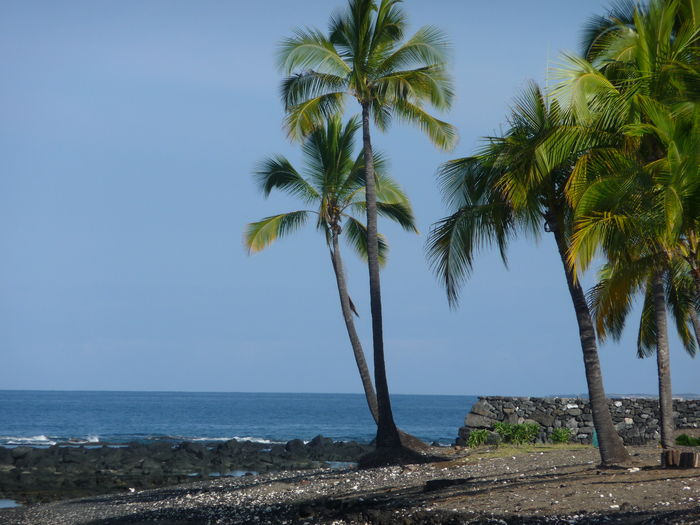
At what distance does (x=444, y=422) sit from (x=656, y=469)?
6821 centimetres

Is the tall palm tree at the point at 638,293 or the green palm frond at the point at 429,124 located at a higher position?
the green palm frond at the point at 429,124

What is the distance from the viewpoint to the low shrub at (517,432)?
66.3 feet

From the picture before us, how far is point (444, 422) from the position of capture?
78.7 meters

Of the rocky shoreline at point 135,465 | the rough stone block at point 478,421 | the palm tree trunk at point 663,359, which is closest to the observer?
the palm tree trunk at point 663,359

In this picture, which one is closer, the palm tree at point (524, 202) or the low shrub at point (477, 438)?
the palm tree at point (524, 202)

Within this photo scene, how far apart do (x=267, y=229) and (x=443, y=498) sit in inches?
476

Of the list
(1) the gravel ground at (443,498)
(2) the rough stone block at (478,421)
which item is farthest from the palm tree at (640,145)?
(2) the rough stone block at (478,421)

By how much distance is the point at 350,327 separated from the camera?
68.5 feet

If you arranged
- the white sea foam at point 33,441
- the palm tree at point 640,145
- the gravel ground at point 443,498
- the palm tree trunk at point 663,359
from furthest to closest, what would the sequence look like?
the white sea foam at point 33,441
the palm tree trunk at point 663,359
the palm tree at point 640,145
the gravel ground at point 443,498

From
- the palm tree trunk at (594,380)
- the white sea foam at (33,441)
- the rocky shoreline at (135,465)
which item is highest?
the palm tree trunk at (594,380)

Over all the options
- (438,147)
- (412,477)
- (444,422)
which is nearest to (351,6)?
(438,147)

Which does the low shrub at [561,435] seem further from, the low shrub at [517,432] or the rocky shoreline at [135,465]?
the rocky shoreline at [135,465]

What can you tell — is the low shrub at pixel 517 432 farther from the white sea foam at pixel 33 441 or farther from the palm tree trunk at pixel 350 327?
the white sea foam at pixel 33 441

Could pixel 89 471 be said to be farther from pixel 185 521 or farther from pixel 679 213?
pixel 679 213
